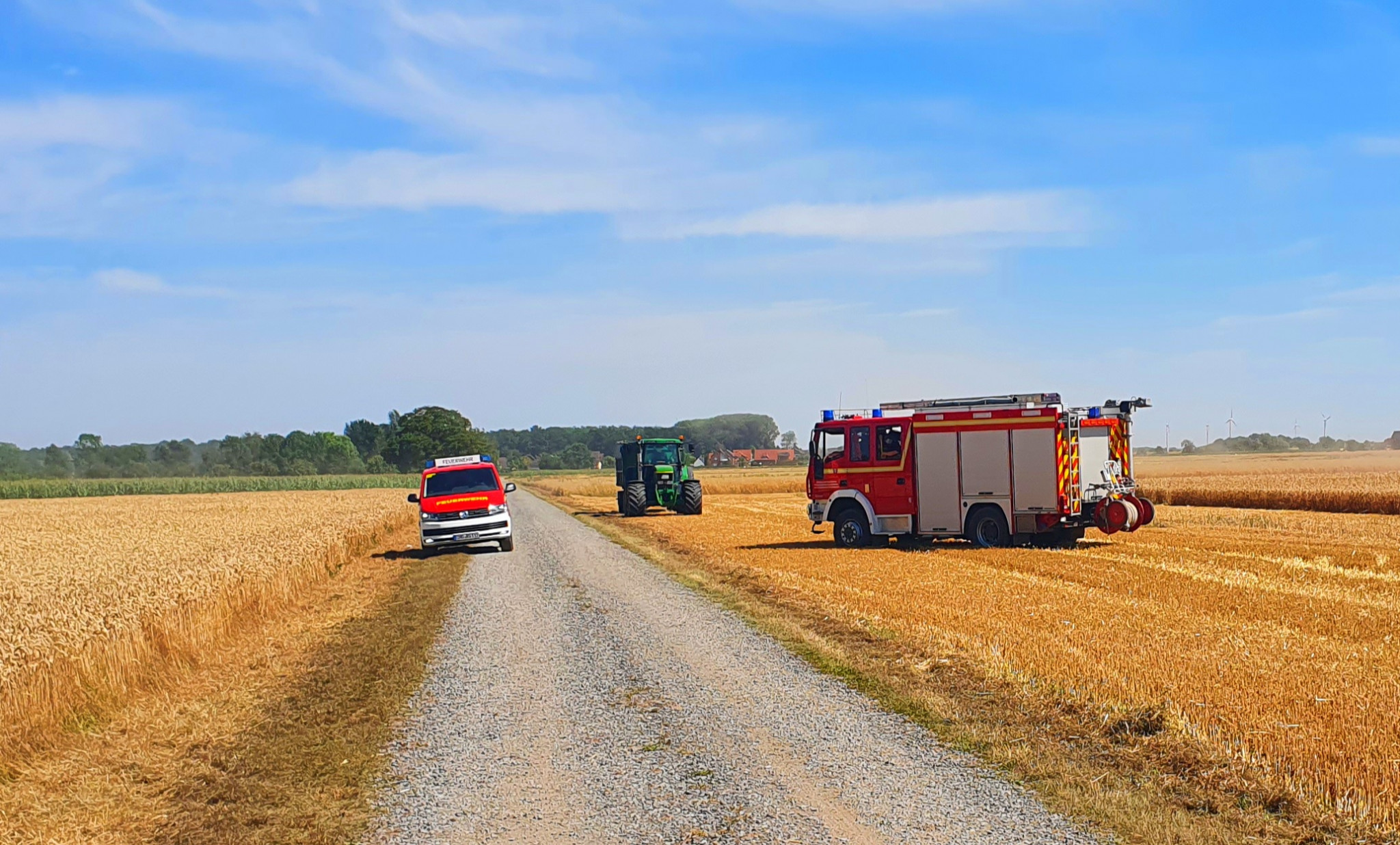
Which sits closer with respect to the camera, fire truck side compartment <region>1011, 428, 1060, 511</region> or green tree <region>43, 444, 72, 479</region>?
fire truck side compartment <region>1011, 428, 1060, 511</region>

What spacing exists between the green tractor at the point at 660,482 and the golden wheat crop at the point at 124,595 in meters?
10.5

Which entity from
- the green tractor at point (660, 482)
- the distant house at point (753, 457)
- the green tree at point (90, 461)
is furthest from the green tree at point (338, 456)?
the green tractor at point (660, 482)

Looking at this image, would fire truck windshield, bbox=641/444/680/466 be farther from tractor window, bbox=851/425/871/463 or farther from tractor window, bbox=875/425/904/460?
tractor window, bbox=875/425/904/460

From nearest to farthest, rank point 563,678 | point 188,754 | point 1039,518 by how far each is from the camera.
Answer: point 188,754 → point 563,678 → point 1039,518

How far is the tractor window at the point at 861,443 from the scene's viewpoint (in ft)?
84.2

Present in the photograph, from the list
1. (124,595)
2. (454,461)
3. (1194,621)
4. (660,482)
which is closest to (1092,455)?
(1194,621)

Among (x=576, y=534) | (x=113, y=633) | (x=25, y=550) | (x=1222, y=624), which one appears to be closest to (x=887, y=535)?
(x=576, y=534)

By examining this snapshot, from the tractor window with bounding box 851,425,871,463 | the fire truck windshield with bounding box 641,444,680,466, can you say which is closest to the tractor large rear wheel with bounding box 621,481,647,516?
the fire truck windshield with bounding box 641,444,680,466

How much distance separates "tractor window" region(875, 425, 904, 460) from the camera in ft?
83.0

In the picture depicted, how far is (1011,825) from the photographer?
6375mm

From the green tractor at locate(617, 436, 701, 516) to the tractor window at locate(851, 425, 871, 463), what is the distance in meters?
17.6

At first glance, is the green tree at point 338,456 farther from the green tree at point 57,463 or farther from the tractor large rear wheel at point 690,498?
the tractor large rear wheel at point 690,498

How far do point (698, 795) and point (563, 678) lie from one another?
166 inches

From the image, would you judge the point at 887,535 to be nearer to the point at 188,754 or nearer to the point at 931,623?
the point at 931,623
